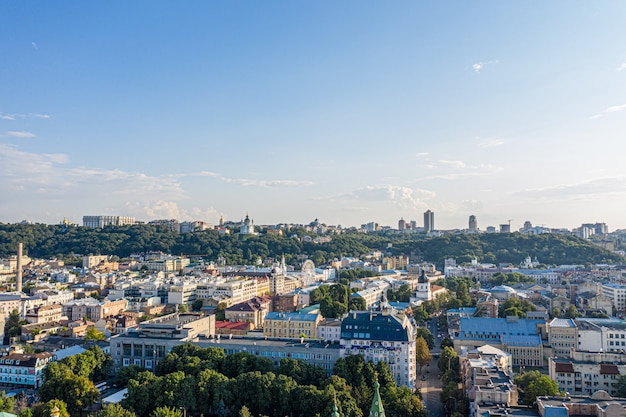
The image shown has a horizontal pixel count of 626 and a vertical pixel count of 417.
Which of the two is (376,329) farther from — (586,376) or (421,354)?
(586,376)

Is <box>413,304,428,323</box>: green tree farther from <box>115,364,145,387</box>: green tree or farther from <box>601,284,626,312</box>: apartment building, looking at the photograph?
<box>115,364,145,387</box>: green tree

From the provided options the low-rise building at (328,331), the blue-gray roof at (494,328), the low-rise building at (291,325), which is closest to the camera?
the blue-gray roof at (494,328)

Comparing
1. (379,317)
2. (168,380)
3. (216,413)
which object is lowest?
(216,413)

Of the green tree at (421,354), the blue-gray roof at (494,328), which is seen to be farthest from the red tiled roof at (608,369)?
the green tree at (421,354)

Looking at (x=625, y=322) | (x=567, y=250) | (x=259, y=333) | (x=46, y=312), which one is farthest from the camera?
(x=567, y=250)

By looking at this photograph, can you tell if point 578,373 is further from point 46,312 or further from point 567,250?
point 567,250

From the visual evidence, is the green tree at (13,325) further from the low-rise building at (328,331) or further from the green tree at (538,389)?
the green tree at (538,389)

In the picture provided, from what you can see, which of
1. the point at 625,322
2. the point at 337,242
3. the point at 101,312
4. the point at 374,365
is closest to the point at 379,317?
the point at 374,365

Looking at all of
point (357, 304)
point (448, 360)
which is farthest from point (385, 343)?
point (357, 304)
